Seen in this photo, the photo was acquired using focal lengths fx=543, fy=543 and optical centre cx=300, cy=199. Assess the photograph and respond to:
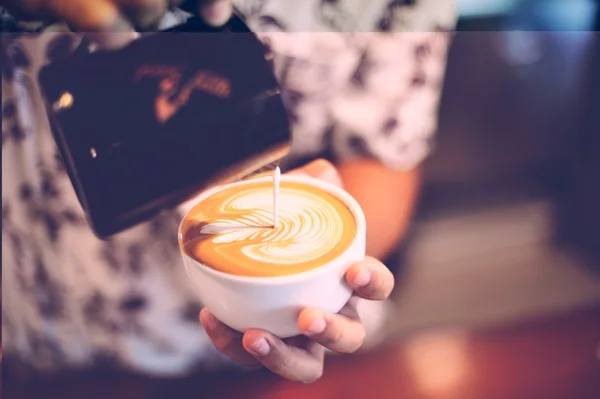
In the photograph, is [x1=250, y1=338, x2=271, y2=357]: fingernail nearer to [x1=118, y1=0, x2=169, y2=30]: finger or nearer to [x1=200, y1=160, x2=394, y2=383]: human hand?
[x1=200, y1=160, x2=394, y2=383]: human hand

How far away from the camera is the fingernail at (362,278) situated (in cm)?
50

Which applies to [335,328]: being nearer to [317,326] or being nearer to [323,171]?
[317,326]

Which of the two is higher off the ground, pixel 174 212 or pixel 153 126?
pixel 153 126

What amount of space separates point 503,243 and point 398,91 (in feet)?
0.74

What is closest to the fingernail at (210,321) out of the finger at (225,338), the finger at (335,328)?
the finger at (225,338)

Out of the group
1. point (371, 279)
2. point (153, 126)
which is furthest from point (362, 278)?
point (153, 126)

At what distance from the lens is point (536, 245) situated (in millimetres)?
671

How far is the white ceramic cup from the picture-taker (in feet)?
1.54

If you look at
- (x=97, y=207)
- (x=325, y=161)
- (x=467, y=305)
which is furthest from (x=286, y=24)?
(x=467, y=305)

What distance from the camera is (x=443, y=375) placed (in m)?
0.68

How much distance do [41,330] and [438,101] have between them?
568 mm

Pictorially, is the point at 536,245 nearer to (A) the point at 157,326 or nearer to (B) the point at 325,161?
(B) the point at 325,161

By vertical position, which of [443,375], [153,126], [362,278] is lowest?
[443,375]

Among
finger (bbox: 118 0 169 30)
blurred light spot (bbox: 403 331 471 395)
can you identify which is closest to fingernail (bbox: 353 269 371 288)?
blurred light spot (bbox: 403 331 471 395)
